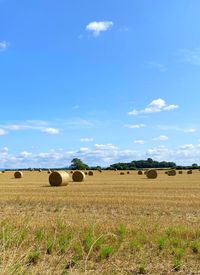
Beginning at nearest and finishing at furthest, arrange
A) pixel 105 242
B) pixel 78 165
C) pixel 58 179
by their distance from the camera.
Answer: pixel 105 242 → pixel 58 179 → pixel 78 165

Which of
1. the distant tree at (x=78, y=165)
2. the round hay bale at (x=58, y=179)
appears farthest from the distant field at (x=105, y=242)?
the distant tree at (x=78, y=165)

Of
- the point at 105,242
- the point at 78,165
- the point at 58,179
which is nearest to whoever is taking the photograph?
the point at 105,242

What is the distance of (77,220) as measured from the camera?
13.3 m

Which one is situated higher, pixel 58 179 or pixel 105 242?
pixel 58 179

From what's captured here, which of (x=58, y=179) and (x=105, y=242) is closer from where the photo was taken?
(x=105, y=242)

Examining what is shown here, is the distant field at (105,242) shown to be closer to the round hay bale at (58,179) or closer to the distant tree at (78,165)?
the round hay bale at (58,179)

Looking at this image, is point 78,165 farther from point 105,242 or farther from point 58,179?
point 105,242

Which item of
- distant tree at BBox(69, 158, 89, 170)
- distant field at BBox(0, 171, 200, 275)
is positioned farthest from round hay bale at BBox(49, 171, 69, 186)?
distant tree at BBox(69, 158, 89, 170)

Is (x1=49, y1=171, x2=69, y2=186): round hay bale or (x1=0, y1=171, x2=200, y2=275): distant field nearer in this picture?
(x1=0, y1=171, x2=200, y2=275): distant field

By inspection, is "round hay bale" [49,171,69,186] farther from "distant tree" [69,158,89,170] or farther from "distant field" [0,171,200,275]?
"distant tree" [69,158,89,170]

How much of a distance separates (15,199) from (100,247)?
41.2 feet

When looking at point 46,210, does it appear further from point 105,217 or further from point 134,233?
point 134,233

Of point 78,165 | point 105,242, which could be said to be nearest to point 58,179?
point 105,242

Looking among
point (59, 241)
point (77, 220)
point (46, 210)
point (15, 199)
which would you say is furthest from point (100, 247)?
point (15, 199)
